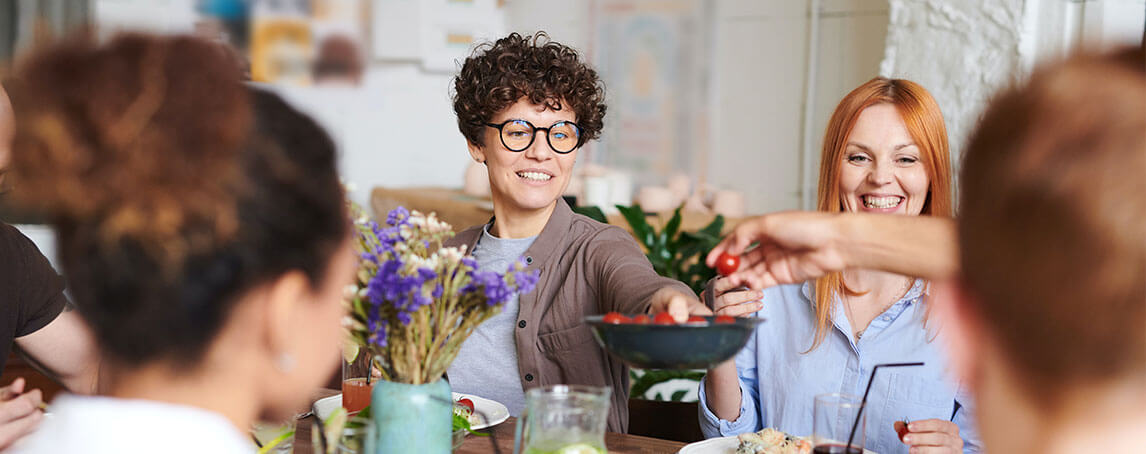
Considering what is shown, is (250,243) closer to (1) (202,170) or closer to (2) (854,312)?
(1) (202,170)

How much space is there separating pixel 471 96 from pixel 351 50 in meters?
3.21

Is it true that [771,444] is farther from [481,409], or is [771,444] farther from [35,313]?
[35,313]

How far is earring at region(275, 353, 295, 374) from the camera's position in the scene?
93 centimetres

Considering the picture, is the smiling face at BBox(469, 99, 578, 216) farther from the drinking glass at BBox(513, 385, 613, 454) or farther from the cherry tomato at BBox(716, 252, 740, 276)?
the drinking glass at BBox(513, 385, 613, 454)

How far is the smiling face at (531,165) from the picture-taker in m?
2.14

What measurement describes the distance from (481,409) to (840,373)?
28.0 inches

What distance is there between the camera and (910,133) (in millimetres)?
1957

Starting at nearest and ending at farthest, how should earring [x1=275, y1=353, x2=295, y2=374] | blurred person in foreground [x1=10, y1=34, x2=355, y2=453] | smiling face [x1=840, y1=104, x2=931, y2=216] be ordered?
1. blurred person in foreground [x1=10, y1=34, x2=355, y2=453]
2. earring [x1=275, y1=353, x2=295, y2=374]
3. smiling face [x1=840, y1=104, x2=931, y2=216]

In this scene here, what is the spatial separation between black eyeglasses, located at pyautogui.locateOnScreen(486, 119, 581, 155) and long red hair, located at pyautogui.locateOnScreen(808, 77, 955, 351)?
1.91 feet

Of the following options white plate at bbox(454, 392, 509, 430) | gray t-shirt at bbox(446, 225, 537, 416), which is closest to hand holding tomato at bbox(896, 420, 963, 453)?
white plate at bbox(454, 392, 509, 430)

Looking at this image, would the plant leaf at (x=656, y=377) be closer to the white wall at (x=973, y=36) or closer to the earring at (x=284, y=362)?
the white wall at (x=973, y=36)

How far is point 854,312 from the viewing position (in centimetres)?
200

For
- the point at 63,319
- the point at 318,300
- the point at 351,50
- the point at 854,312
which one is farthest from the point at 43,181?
the point at 351,50

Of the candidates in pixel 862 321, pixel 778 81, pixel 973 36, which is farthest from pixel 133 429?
pixel 778 81
